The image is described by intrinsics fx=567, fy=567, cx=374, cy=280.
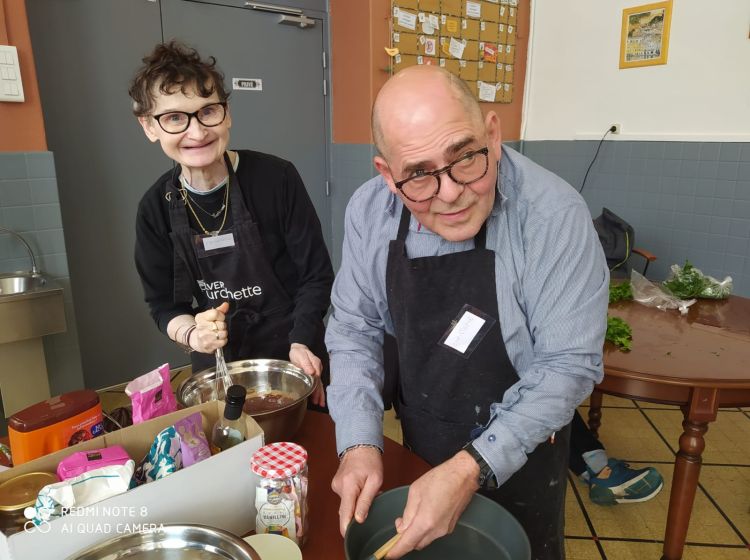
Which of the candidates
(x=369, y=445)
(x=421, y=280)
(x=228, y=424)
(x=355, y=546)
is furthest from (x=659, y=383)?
(x=228, y=424)

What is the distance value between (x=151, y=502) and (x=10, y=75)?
8.18ft

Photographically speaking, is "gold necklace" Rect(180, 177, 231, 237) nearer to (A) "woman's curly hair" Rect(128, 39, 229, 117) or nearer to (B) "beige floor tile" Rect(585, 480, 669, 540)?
(A) "woman's curly hair" Rect(128, 39, 229, 117)

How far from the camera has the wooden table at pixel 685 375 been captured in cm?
174

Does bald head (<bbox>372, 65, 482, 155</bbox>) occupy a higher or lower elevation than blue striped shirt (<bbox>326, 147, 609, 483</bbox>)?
higher

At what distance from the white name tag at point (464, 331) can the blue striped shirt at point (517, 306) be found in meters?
0.06

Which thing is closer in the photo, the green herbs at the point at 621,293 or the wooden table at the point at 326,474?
the wooden table at the point at 326,474

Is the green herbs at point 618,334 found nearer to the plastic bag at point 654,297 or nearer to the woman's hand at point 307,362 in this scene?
the plastic bag at point 654,297

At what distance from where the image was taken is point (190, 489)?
89 centimetres

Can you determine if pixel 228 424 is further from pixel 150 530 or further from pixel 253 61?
pixel 253 61

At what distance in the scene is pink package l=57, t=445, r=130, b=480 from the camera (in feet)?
2.81

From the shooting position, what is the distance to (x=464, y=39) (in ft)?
13.3

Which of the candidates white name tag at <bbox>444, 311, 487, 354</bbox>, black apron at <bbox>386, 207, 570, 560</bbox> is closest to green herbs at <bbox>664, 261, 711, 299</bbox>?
black apron at <bbox>386, 207, 570, 560</bbox>

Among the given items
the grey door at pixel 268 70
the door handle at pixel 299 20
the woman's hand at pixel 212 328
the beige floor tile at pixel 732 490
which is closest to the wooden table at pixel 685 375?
the beige floor tile at pixel 732 490

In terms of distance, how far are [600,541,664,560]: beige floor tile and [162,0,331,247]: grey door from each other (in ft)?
9.71
